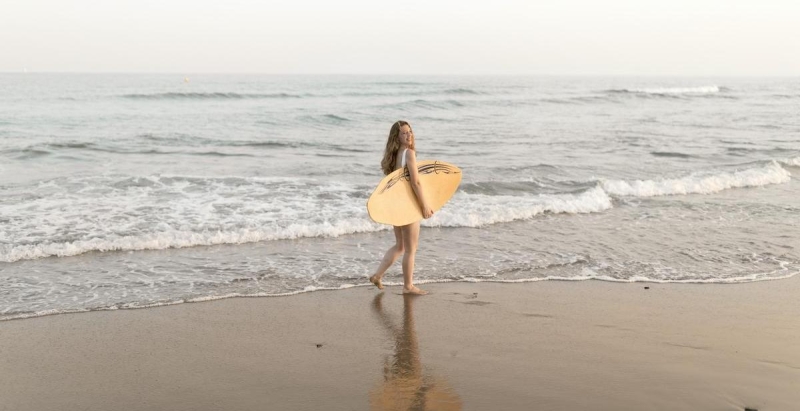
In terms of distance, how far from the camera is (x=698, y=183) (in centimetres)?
1336

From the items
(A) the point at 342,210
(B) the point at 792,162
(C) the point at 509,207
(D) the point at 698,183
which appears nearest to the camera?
(A) the point at 342,210

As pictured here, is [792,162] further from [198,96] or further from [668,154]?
[198,96]

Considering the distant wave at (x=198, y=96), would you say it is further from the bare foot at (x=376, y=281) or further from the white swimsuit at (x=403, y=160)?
the white swimsuit at (x=403, y=160)

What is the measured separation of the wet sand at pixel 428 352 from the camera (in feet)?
14.2

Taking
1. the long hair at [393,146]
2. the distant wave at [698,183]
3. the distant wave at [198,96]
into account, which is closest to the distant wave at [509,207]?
the distant wave at [698,183]

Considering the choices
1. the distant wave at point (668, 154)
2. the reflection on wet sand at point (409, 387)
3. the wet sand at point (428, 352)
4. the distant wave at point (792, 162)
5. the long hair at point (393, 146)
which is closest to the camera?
the reflection on wet sand at point (409, 387)

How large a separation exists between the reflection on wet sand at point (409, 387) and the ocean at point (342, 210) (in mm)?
1919

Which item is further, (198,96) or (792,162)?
(198,96)

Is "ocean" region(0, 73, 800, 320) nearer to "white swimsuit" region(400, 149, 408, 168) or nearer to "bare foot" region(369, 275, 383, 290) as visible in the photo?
"bare foot" region(369, 275, 383, 290)

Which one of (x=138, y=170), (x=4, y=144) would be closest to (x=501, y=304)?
(x=138, y=170)

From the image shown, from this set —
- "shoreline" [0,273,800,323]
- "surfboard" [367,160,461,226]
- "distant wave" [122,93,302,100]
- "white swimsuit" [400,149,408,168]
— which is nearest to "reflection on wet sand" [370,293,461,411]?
"surfboard" [367,160,461,226]

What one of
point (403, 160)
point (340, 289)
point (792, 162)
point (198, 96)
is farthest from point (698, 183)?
point (198, 96)

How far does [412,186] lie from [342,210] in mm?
4216

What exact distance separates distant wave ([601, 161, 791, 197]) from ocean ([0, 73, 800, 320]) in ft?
0.14
